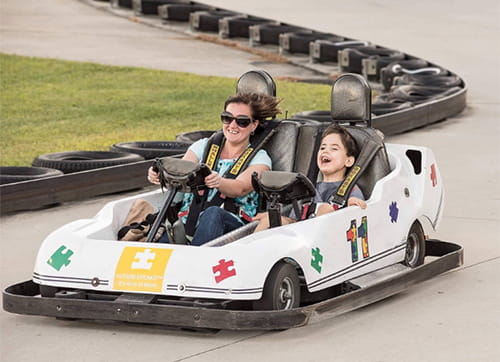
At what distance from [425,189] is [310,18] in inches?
539

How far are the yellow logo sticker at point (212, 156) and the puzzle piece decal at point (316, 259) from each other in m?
0.89

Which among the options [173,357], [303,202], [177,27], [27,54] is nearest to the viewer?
[173,357]

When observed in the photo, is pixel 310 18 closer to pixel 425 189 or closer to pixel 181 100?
pixel 181 100

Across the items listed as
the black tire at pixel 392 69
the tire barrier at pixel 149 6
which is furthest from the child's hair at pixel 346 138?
the tire barrier at pixel 149 6

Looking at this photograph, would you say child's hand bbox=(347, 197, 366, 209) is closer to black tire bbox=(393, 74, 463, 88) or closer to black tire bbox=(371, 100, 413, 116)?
black tire bbox=(371, 100, 413, 116)

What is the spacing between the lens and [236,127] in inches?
228

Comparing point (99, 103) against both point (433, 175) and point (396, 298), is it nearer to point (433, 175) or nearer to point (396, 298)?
point (433, 175)

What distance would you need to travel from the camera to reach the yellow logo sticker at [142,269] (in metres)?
4.98

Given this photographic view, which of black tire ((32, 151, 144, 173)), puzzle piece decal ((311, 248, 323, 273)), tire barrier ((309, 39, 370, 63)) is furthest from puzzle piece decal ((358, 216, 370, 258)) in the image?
tire barrier ((309, 39, 370, 63))

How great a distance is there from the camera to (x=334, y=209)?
563cm

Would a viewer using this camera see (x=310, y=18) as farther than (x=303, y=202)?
Yes

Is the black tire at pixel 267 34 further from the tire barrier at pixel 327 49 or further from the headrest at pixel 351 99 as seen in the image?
the headrest at pixel 351 99

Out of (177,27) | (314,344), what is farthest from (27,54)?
(314,344)

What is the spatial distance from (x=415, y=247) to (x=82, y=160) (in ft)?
10.1
